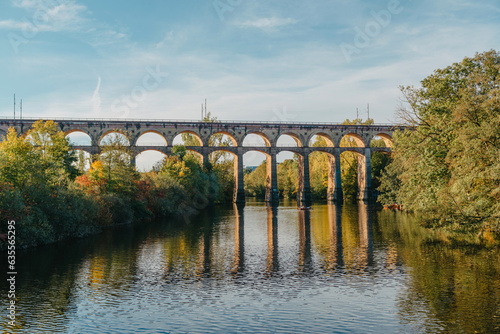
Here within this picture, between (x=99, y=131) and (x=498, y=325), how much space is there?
198 ft

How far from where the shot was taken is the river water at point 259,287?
483 inches

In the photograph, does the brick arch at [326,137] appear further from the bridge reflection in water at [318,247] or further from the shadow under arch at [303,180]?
the bridge reflection in water at [318,247]

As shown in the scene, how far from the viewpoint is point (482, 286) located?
50.3ft

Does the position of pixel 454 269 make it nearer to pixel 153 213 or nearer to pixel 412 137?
pixel 412 137

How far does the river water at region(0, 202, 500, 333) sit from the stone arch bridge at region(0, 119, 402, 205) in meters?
39.0

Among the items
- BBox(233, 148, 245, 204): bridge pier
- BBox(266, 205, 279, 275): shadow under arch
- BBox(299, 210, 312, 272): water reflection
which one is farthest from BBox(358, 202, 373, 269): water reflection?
BBox(233, 148, 245, 204): bridge pier

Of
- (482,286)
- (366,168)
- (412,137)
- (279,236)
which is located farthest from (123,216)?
(366,168)

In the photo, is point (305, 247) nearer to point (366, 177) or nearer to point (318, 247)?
point (318, 247)

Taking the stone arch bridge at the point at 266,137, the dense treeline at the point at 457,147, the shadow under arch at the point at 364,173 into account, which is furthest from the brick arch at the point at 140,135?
the dense treeline at the point at 457,147

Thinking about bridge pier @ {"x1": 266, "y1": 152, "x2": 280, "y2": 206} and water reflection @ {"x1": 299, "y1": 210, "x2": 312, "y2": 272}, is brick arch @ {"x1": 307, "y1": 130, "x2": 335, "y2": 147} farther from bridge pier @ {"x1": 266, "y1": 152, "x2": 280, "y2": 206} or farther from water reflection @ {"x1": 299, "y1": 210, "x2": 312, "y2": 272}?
water reflection @ {"x1": 299, "y1": 210, "x2": 312, "y2": 272}

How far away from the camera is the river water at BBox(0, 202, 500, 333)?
1226 centimetres

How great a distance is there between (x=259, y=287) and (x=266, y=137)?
184ft

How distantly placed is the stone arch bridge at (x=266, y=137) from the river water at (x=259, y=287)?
39.0 m

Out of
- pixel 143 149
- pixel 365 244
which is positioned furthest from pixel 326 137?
pixel 365 244
